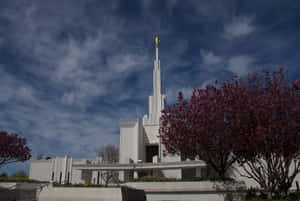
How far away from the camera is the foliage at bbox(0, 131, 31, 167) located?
31844 mm

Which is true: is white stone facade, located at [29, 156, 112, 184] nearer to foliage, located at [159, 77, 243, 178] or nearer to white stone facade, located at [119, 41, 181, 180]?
white stone facade, located at [119, 41, 181, 180]

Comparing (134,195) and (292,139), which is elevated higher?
(292,139)

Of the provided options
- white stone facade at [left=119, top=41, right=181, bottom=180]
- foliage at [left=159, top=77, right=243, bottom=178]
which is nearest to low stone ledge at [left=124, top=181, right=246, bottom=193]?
foliage at [left=159, top=77, right=243, bottom=178]

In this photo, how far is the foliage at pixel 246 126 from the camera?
595 inches

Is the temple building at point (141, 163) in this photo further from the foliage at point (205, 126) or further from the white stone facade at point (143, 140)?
the foliage at point (205, 126)

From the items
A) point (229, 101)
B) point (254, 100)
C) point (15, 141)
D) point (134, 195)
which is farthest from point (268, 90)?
point (15, 141)

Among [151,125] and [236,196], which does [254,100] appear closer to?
[236,196]

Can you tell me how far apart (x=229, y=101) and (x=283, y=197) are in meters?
6.22

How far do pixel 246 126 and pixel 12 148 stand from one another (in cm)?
A: 2842

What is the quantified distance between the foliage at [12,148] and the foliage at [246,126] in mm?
22434

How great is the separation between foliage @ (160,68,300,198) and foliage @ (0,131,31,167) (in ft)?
73.6

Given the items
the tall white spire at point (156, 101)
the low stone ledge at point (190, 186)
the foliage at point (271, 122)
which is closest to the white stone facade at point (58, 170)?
the tall white spire at point (156, 101)

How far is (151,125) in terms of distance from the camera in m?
41.7

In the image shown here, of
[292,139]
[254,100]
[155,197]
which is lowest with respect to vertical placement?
[155,197]
